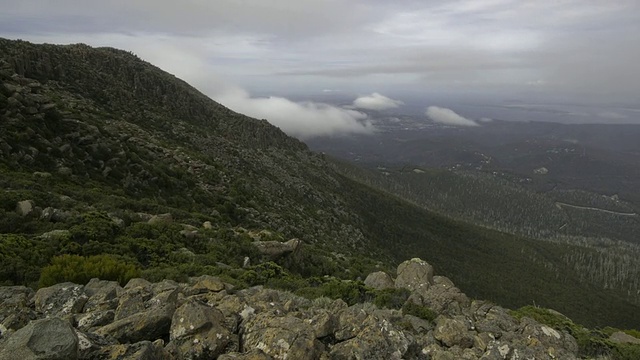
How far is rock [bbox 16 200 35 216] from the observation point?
59.3 feet

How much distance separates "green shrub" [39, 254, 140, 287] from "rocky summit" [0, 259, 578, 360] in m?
1.40

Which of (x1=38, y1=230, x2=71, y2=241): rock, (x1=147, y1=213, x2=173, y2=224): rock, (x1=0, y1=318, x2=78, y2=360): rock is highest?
(x1=0, y1=318, x2=78, y2=360): rock

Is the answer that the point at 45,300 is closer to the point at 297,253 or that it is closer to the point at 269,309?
the point at 269,309

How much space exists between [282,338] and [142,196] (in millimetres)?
27178

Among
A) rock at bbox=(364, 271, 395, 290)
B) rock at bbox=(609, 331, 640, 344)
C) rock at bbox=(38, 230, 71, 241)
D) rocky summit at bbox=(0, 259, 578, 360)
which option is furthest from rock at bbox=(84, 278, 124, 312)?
rock at bbox=(609, 331, 640, 344)

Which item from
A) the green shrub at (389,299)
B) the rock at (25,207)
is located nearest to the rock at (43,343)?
→ the green shrub at (389,299)

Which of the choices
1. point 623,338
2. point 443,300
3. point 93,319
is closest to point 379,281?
point 443,300

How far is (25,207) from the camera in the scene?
60.3 ft

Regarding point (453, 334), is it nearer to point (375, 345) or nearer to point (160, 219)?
point (375, 345)

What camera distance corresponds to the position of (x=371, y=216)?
103625 millimetres

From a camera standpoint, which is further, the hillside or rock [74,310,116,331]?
the hillside

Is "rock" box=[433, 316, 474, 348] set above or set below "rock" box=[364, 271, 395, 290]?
above

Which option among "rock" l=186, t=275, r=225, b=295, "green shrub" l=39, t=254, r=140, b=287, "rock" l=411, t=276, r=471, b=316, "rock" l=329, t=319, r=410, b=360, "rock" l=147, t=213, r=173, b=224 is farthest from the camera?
"rock" l=147, t=213, r=173, b=224

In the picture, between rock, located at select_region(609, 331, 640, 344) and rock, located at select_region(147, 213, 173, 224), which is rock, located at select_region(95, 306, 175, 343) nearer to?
rock, located at select_region(147, 213, 173, 224)
